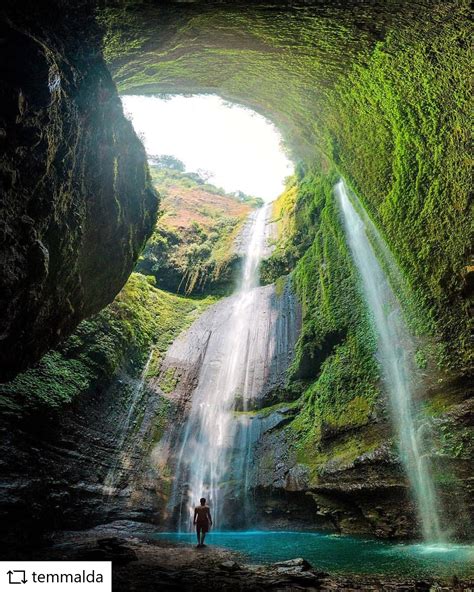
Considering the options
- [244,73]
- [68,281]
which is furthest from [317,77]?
[68,281]

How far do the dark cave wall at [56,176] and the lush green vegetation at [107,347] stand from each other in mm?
2777

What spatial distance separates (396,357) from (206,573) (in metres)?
7.69

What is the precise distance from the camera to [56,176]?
5.74 metres

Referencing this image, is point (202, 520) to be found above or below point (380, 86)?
below

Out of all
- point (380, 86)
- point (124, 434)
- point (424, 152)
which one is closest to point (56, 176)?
point (380, 86)

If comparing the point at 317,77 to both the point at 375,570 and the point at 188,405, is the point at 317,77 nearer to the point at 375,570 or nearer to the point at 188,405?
the point at 375,570

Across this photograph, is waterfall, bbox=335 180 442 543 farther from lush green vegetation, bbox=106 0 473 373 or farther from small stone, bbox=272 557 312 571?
small stone, bbox=272 557 312 571

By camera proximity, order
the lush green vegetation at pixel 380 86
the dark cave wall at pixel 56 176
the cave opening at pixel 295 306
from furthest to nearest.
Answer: the lush green vegetation at pixel 380 86, the cave opening at pixel 295 306, the dark cave wall at pixel 56 176

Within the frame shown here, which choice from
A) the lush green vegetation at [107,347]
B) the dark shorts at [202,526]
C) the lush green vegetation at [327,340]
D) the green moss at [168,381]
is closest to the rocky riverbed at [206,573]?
the dark shorts at [202,526]

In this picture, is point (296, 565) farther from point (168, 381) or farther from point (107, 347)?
point (168, 381)

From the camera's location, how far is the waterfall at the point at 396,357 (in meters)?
8.74

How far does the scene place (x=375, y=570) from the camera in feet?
19.8

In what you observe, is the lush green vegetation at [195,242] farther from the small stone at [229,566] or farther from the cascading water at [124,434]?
the small stone at [229,566]

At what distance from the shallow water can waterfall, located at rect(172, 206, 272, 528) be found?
7.51 feet
